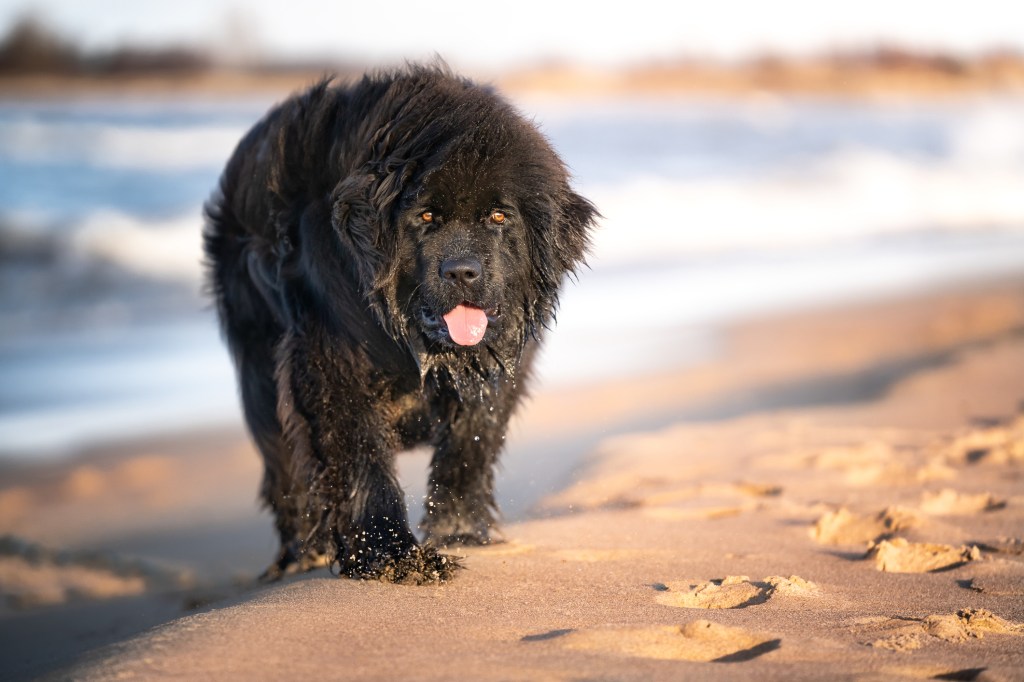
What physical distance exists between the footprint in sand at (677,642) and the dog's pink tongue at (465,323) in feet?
3.54

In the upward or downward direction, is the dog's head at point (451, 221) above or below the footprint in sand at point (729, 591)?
above

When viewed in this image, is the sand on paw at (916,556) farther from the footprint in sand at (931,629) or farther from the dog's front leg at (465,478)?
the dog's front leg at (465,478)

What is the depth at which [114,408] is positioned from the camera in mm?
7105

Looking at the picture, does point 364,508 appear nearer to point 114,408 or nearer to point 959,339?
point 114,408

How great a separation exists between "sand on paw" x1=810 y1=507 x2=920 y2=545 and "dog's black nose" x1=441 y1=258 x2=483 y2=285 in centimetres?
162

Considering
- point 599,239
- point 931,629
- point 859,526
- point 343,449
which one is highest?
point 599,239

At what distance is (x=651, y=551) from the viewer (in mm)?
3973

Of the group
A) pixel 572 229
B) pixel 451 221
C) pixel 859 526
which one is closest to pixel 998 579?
pixel 859 526

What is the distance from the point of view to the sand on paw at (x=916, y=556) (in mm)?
3861

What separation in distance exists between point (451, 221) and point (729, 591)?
1425 mm

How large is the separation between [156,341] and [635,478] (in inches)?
195

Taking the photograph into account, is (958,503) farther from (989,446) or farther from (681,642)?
(681,642)

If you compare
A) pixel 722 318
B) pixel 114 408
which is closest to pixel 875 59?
pixel 722 318

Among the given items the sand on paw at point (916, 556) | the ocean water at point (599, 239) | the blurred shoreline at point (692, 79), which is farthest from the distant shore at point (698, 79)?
the sand on paw at point (916, 556)
